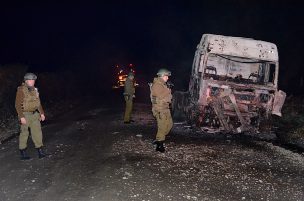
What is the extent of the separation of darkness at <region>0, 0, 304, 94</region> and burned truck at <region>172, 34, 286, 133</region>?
10.8 meters

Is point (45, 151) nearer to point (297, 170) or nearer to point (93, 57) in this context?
point (297, 170)

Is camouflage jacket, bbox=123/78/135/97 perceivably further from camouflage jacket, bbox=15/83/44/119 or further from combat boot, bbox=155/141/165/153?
camouflage jacket, bbox=15/83/44/119

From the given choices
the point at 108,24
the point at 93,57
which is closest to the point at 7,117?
the point at 93,57

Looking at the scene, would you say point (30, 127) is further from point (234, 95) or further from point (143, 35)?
point (143, 35)

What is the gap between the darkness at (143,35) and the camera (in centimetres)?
2730

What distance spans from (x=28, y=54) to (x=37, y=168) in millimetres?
34055

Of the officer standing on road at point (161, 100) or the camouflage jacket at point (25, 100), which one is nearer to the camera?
the camouflage jacket at point (25, 100)

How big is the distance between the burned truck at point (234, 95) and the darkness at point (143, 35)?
424 inches

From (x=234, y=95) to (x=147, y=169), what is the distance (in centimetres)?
459

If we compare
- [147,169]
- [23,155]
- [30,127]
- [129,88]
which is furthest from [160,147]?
[129,88]

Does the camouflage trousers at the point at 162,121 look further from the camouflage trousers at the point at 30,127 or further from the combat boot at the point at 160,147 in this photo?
the camouflage trousers at the point at 30,127

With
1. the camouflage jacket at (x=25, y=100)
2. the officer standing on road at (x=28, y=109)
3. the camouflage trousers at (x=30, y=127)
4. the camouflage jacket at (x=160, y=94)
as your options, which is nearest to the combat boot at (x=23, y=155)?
the officer standing on road at (x=28, y=109)

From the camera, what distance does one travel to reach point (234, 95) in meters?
10.4

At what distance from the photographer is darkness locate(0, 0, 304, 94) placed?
27297 mm
